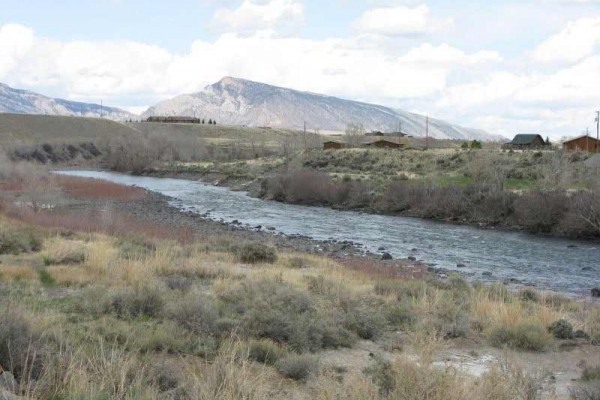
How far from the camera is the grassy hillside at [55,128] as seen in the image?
151 metres

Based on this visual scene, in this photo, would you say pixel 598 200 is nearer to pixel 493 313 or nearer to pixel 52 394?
pixel 493 313

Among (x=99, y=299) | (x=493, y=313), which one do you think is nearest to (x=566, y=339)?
(x=493, y=313)

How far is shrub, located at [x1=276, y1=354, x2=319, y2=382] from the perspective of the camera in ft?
25.6

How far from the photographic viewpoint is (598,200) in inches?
1345

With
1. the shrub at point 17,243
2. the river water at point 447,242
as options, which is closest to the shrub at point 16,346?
the shrub at point 17,243

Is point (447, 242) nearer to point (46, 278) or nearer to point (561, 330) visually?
point (561, 330)

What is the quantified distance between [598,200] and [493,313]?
25.4m

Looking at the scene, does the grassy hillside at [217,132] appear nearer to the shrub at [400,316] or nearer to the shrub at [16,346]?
the shrub at [400,316]

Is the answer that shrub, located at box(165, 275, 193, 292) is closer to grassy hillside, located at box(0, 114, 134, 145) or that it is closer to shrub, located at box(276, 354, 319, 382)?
shrub, located at box(276, 354, 319, 382)

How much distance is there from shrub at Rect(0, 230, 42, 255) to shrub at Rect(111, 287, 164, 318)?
750 centimetres

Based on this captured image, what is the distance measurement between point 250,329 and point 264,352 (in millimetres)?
1007

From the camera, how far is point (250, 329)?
931cm

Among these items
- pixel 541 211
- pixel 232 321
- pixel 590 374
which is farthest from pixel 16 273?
pixel 541 211

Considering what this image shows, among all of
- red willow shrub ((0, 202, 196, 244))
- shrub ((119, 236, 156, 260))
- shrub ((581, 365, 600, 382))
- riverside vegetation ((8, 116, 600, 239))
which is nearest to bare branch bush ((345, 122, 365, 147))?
riverside vegetation ((8, 116, 600, 239))
